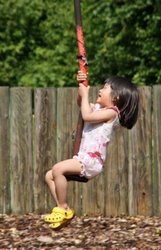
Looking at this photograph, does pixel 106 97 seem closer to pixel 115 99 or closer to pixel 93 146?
pixel 115 99

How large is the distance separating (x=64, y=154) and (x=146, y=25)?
18.1 feet

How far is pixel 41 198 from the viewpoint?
32.2 feet

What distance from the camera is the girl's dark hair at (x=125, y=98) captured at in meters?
6.30

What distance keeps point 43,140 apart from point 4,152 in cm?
47

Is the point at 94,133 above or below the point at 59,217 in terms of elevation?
above

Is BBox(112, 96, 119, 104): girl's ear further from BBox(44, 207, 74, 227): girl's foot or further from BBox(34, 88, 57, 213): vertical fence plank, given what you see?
BBox(34, 88, 57, 213): vertical fence plank

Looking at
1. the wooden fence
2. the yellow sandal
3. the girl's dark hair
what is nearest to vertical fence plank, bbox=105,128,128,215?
the wooden fence

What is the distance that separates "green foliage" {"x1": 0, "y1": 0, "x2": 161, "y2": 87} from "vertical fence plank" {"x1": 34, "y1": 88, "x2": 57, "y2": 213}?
4232 millimetres

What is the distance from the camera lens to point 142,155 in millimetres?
9648

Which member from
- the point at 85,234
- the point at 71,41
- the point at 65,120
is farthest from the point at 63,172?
the point at 71,41

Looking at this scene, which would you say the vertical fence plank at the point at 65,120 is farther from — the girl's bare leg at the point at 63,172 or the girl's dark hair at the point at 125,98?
the girl's bare leg at the point at 63,172

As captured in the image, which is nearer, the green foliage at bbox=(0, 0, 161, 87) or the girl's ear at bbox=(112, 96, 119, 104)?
the girl's ear at bbox=(112, 96, 119, 104)

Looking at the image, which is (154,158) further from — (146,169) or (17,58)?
(17,58)

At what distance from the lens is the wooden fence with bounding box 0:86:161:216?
9.64 metres
